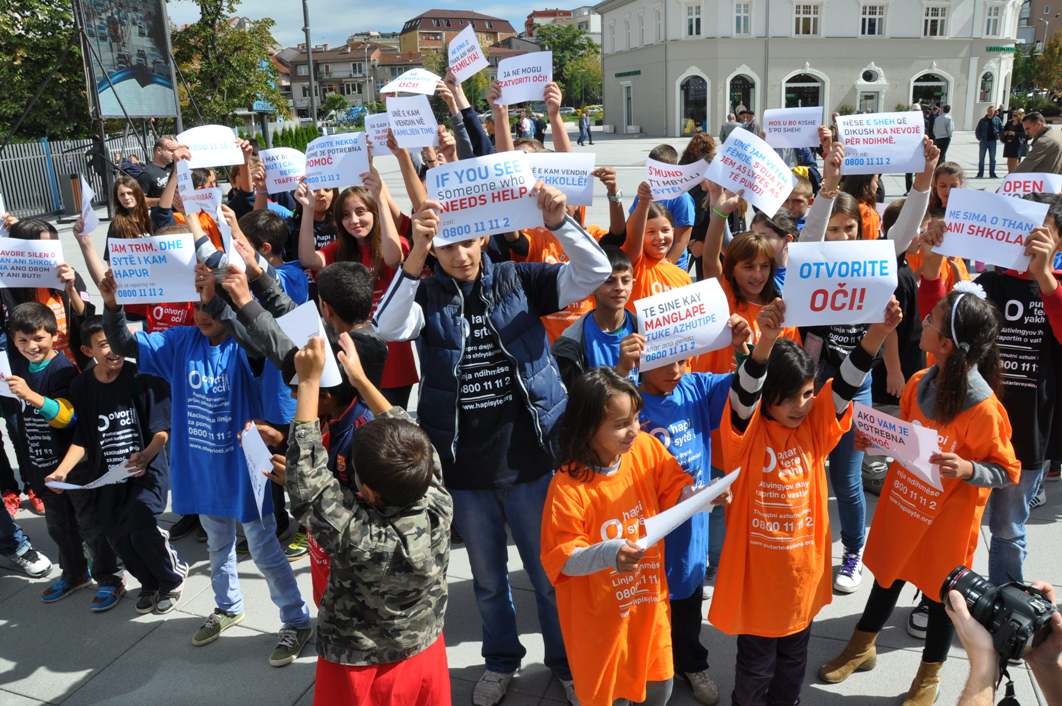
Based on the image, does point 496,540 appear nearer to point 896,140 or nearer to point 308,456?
point 308,456

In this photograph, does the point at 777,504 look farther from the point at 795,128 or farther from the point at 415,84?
the point at 415,84

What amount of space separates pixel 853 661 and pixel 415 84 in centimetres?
445

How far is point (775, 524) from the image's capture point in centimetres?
282

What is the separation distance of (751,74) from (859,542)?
48.5 metres

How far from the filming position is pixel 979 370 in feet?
10.0

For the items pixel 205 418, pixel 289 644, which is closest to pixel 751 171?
pixel 205 418

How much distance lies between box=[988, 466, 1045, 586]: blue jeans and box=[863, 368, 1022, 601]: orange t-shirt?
1.34ft

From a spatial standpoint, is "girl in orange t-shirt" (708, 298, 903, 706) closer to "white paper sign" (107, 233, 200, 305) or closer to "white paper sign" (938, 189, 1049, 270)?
"white paper sign" (938, 189, 1049, 270)

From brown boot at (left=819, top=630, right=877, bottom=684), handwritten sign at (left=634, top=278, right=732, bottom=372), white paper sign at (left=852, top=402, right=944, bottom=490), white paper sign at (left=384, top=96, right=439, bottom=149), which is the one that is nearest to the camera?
white paper sign at (left=852, top=402, right=944, bottom=490)

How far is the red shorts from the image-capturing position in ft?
8.00

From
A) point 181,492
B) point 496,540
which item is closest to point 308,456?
point 496,540

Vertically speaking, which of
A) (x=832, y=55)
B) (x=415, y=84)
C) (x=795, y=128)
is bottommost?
(x=795, y=128)

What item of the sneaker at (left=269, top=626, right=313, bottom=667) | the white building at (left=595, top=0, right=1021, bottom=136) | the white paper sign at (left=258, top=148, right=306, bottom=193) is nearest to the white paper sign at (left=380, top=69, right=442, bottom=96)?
the white paper sign at (left=258, top=148, right=306, bottom=193)

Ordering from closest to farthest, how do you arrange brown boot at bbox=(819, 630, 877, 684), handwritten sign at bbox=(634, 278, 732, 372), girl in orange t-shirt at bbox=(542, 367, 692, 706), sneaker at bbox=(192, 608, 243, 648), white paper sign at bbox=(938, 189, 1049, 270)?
girl in orange t-shirt at bbox=(542, 367, 692, 706) → handwritten sign at bbox=(634, 278, 732, 372) → brown boot at bbox=(819, 630, 877, 684) → white paper sign at bbox=(938, 189, 1049, 270) → sneaker at bbox=(192, 608, 243, 648)
